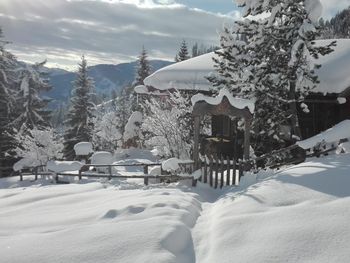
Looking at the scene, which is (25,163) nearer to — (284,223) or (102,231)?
(102,231)

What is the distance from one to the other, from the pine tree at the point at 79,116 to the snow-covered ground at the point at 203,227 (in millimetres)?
30246

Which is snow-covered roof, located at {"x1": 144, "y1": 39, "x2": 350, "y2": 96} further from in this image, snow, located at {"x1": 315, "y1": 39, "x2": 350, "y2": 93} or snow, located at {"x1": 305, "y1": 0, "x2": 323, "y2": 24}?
snow, located at {"x1": 305, "y1": 0, "x2": 323, "y2": 24}

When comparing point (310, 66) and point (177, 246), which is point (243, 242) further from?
point (310, 66)

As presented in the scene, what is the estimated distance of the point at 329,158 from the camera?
1070 cm

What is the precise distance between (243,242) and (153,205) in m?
2.76

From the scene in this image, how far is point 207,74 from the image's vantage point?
68.0 ft

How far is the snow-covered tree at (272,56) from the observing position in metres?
13.0

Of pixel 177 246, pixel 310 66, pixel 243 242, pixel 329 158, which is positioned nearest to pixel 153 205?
pixel 177 246

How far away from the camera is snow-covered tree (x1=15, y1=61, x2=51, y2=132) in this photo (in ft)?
117

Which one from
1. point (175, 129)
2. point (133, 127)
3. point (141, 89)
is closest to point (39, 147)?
point (133, 127)

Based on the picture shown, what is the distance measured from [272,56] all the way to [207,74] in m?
7.16

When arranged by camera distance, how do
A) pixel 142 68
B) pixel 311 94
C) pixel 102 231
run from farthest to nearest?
pixel 142 68 → pixel 311 94 → pixel 102 231

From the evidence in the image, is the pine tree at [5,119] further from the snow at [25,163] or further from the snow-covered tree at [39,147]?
the snow at [25,163]

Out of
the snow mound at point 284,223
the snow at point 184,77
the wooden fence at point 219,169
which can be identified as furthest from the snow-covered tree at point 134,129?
the snow mound at point 284,223
